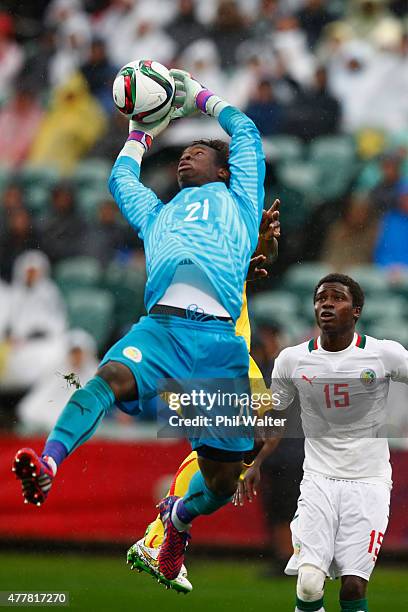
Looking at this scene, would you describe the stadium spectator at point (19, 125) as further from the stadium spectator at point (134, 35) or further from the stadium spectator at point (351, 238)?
the stadium spectator at point (351, 238)

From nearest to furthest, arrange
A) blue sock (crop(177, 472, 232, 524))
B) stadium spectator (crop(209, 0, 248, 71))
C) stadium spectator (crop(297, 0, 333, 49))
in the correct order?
1. blue sock (crop(177, 472, 232, 524))
2. stadium spectator (crop(297, 0, 333, 49))
3. stadium spectator (crop(209, 0, 248, 71))

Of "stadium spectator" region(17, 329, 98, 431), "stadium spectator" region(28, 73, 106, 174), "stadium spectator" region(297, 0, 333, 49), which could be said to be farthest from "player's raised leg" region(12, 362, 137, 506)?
"stadium spectator" region(297, 0, 333, 49)

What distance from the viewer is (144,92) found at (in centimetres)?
584

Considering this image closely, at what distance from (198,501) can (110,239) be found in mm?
5119

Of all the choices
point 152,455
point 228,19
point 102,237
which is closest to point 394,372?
point 152,455

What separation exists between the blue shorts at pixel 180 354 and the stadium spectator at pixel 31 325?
480cm

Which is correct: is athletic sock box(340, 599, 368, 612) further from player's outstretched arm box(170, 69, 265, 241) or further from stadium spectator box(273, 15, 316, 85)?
stadium spectator box(273, 15, 316, 85)

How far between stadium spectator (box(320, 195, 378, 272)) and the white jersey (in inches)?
168

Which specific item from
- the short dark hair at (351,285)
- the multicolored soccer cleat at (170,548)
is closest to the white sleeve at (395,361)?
the short dark hair at (351,285)

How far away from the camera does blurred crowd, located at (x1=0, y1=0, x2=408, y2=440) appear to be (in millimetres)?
10055

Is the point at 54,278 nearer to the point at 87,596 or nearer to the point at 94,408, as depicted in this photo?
the point at 87,596

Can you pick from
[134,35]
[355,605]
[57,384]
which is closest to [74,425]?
[355,605]

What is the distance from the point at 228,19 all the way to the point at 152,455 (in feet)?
15.6

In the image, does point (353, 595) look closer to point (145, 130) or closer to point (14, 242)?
point (145, 130)
